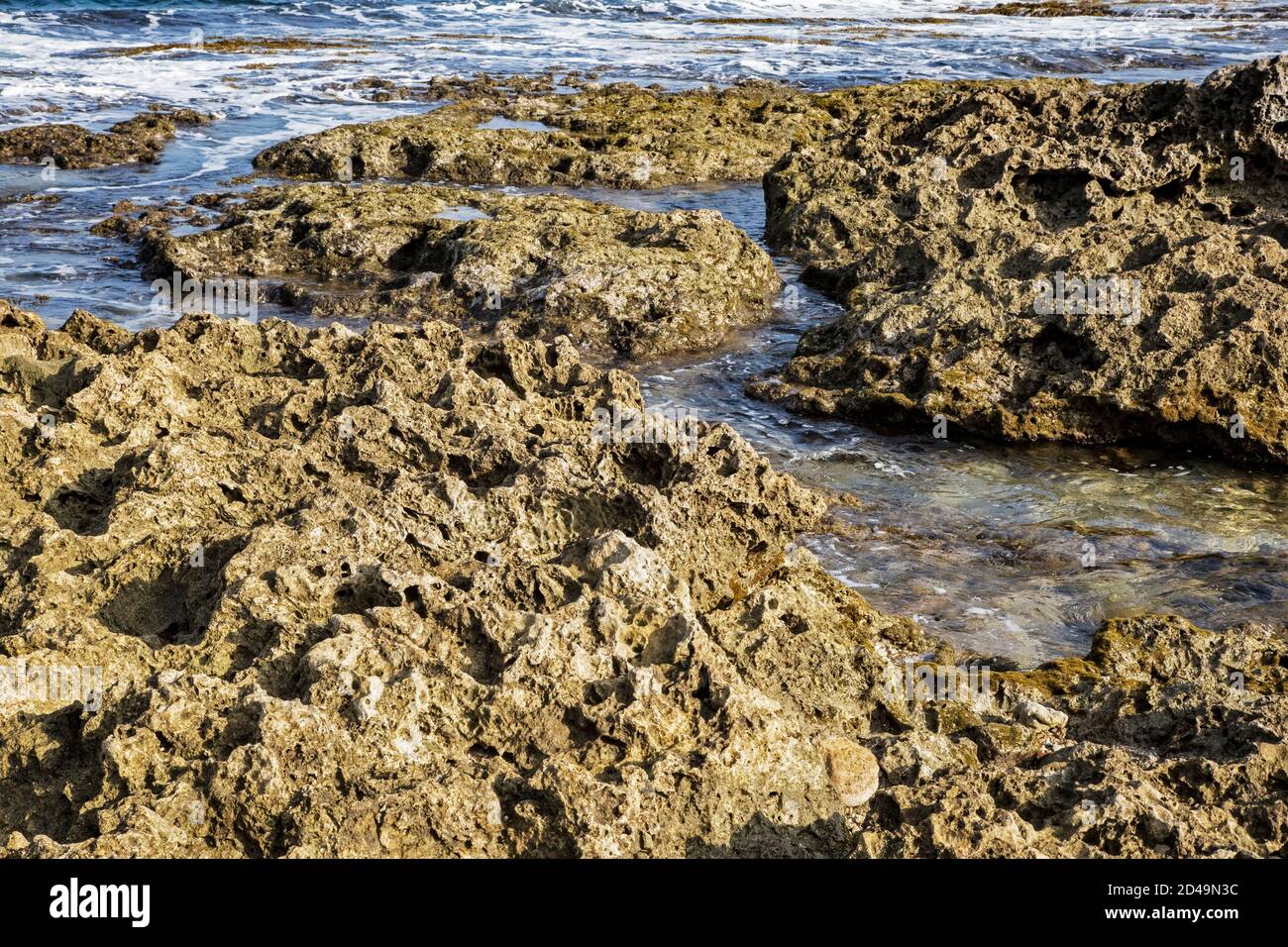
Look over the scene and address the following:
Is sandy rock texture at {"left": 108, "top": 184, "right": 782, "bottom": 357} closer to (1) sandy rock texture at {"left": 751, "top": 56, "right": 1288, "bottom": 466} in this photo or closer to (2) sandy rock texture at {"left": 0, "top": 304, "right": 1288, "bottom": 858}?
(1) sandy rock texture at {"left": 751, "top": 56, "right": 1288, "bottom": 466}

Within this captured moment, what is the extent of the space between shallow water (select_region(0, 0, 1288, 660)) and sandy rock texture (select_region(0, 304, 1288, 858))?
3.14ft

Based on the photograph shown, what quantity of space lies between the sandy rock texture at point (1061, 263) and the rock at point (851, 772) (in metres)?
5.70

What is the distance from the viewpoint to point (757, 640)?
5227 millimetres

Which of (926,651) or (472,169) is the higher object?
(472,169)

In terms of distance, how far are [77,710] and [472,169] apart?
15644mm

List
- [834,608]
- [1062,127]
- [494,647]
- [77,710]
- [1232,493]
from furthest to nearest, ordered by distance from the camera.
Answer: [1062,127]
[1232,493]
[834,608]
[494,647]
[77,710]

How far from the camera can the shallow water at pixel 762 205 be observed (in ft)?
24.1

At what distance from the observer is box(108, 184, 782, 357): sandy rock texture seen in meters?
12.1

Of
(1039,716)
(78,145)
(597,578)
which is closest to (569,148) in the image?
(78,145)

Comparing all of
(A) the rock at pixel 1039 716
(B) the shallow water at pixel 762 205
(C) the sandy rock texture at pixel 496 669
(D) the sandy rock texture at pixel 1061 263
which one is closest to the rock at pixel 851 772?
(C) the sandy rock texture at pixel 496 669

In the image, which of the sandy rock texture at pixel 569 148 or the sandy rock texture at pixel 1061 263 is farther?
the sandy rock texture at pixel 569 148

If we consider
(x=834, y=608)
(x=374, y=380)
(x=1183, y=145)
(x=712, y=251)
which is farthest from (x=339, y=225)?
(x=834, y=608)

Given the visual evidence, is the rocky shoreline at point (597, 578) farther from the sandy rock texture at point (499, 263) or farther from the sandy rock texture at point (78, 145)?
the sandy rock texture at point (78, 145)
